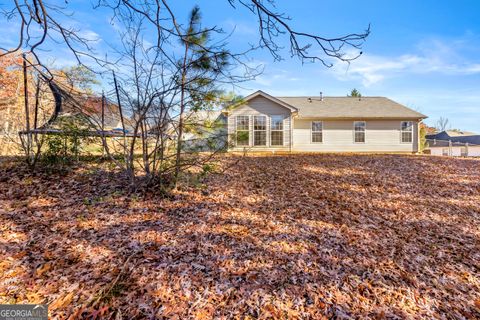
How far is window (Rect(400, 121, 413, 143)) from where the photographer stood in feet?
47.1

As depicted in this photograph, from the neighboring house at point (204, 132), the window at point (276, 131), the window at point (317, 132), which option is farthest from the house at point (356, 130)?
the neighboring house at point (204, 132)

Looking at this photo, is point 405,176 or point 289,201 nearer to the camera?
point 289,201

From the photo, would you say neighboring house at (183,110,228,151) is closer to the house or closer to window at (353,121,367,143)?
the house

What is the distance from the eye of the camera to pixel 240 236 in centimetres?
353

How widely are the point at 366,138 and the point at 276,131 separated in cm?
570

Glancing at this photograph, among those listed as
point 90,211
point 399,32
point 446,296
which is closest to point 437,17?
point 399,32

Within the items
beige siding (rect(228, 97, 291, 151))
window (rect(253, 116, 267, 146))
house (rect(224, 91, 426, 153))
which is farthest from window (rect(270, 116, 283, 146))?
house (rect(224, 91, 426, 153))

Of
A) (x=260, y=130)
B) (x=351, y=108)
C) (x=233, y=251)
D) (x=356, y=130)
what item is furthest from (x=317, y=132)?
(x=233, y=251)

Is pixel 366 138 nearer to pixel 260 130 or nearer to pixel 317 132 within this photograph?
pixel 317 132

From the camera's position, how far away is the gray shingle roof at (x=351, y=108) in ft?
46.4

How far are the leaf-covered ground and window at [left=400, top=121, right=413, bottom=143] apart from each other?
9.88 m

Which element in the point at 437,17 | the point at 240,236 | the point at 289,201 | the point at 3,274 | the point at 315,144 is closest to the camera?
the point at 3,274

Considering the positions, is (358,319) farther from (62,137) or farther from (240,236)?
(62,137)

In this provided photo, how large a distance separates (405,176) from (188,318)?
300 inches
